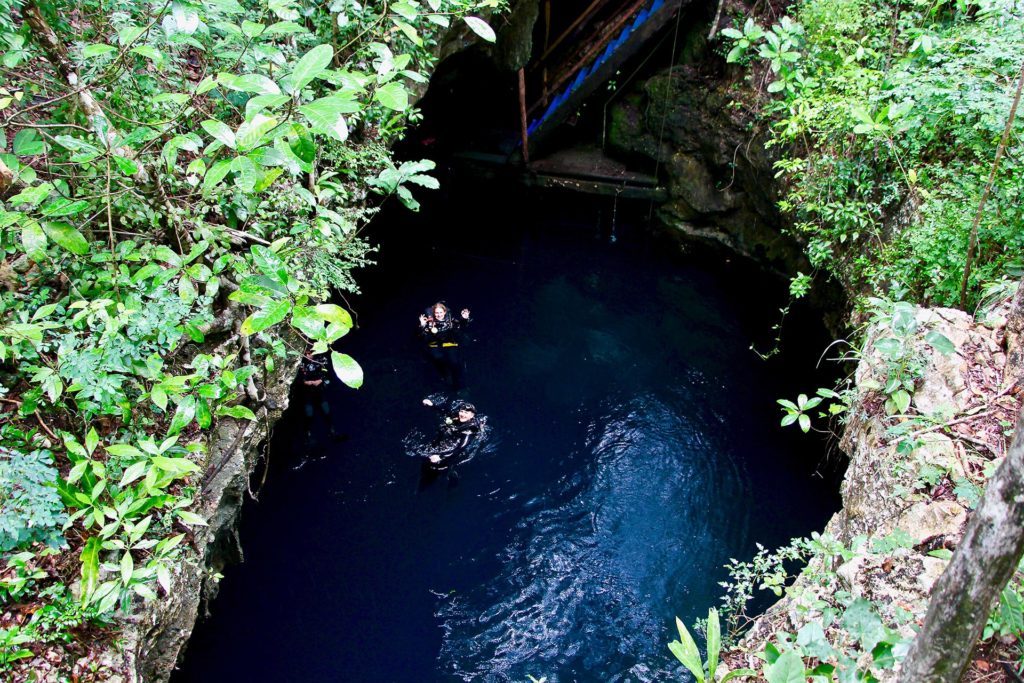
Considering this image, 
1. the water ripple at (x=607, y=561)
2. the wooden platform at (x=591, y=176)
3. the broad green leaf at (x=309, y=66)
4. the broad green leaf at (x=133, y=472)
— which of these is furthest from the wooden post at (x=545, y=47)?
the broad green leaf at (x=133, y=472)

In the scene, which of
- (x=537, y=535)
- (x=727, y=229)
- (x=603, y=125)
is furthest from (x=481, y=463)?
(x=603, y=125)

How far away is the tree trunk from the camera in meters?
1.90

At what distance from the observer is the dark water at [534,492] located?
5.79 m

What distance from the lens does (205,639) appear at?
18.7ft

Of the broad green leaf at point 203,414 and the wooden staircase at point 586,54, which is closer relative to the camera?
the broad green leaf at point 203,414

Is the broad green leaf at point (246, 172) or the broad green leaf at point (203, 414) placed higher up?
the broad green leaf at point (246, 172)

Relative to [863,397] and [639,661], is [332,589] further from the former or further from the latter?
[863,397]

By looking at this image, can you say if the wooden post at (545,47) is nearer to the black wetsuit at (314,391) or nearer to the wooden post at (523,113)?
the wooden post at (523,113)

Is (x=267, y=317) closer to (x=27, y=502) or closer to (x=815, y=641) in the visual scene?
(x=27, y=502)

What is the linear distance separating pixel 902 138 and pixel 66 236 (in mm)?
6801

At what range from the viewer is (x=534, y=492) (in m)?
7.06

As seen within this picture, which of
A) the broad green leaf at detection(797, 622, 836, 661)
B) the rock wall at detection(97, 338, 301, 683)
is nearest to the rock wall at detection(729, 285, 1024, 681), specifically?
the broad green leaf at detection(797, 622, 836, 661)

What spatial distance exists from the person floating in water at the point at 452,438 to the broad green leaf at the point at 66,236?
4486 mm

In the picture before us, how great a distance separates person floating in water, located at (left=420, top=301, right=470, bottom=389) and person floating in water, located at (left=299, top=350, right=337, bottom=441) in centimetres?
129
